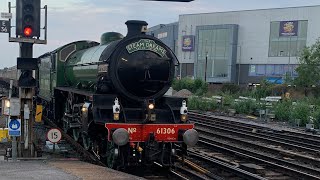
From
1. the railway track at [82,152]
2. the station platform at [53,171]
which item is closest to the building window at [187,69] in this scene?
the railway track at [82,152]

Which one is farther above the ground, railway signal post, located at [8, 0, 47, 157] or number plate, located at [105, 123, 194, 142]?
railway signal post, located at [8, 0, 47, 157]

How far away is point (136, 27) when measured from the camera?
1039cm

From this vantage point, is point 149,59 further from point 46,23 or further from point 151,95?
point 46,23

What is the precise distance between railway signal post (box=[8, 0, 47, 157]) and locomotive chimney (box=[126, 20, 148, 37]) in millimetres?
2187

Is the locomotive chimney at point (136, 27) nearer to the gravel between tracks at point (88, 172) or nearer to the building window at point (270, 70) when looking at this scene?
the gravel between tracks at point (88, 172)

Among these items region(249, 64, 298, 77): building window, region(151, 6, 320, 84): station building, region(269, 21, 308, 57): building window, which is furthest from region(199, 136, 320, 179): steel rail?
region(249, 64, 298, 77): building window

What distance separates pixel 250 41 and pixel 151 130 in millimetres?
68995

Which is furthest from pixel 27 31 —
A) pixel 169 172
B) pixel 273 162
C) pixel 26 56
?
pixel 273 162

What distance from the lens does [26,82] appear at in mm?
11000

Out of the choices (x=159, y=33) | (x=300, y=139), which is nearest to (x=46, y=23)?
(x=300, y=139)

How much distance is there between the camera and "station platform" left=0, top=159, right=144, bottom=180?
7898 millimetres

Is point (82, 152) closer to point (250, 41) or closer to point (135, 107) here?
point (135, 107)

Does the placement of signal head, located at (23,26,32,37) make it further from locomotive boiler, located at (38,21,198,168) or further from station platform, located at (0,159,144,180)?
station platform, located at (0,159,144,180)

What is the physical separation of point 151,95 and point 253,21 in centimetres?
6825
